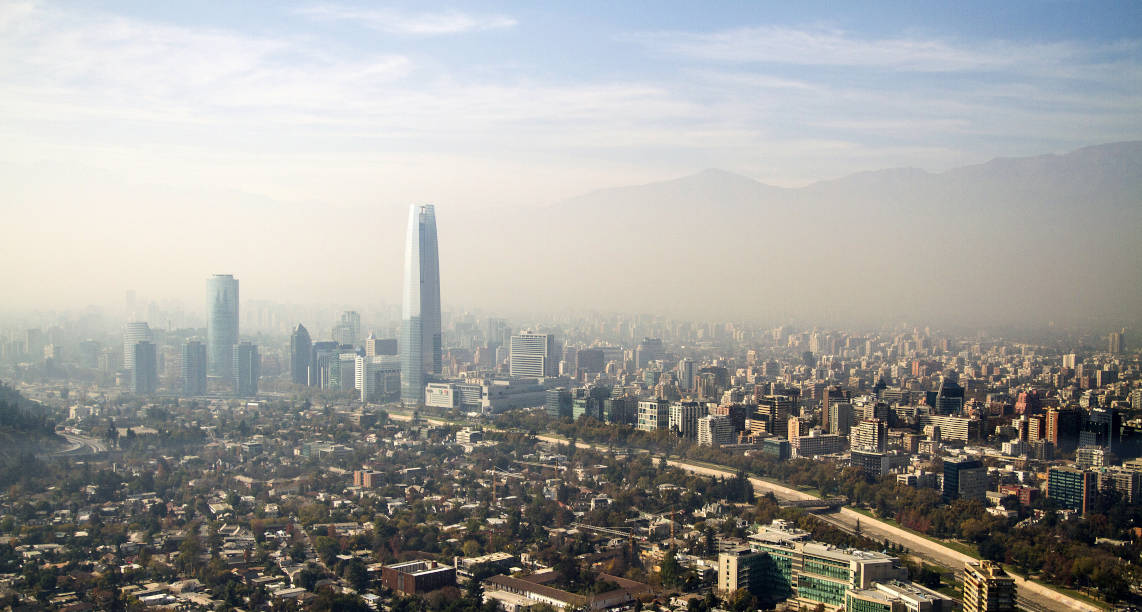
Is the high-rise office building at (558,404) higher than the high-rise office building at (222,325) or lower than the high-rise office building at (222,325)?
lower

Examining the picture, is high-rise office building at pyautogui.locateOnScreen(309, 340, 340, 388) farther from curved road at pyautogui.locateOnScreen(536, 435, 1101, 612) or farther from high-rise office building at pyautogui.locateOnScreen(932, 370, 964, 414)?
high-rise office building at pyautogui.locateOnScreen(932, 370, 964, 414)

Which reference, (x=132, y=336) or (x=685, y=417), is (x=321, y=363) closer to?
(x=132, y=336)

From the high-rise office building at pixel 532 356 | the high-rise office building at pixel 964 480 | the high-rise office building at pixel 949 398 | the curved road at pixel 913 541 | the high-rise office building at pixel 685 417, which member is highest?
the high-rise office building at pixel 532 356

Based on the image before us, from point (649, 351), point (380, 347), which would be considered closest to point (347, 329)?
point (380, 347)

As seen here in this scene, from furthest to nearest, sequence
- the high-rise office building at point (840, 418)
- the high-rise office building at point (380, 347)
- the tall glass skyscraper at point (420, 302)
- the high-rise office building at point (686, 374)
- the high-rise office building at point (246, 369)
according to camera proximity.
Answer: the high-rise office building at point (380, 347) → the high-rise office building at point (246, 369) → the tall glass skyscraper at point (420, 302) → the high-rise office building at point (686, 374) → the high-rise office building at point (840, 418)

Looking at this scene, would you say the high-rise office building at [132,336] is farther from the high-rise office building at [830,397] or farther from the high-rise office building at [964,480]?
the high-rise office building at [964,480]

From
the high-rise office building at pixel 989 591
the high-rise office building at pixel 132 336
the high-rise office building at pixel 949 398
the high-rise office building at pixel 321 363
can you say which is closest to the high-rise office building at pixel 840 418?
the high-rise office building at pixel 949 398
